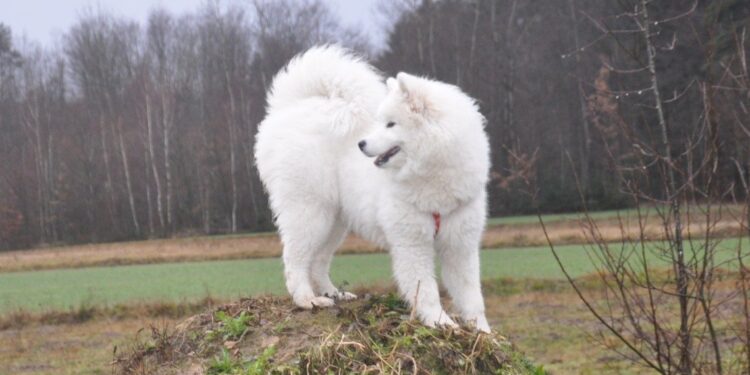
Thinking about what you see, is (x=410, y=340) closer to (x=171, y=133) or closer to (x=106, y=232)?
(x=106, y=232)

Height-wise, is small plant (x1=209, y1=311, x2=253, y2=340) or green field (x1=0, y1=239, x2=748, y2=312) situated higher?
small plant (x1=209, y1=311, x2=253, y2=340)

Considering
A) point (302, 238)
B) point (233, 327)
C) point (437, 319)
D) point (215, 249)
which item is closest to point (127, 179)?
point (215, 249)

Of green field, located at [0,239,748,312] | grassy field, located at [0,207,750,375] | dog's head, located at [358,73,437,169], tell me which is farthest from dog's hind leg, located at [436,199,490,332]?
green field, located at [0,239,748,312]

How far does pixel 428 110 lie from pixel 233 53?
4230 centimetres

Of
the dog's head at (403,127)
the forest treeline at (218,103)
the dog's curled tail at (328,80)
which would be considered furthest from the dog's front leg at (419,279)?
the forest treeline at (218,103)

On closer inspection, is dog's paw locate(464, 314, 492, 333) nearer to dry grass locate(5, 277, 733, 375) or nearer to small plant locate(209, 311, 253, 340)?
small plant locate(209, 311, 253, 340)

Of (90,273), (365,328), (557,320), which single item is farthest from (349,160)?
(90,273)

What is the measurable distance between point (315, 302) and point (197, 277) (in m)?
18.4

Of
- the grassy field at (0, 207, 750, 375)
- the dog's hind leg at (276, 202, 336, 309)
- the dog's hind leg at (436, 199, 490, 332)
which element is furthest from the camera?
the grassy field at (0, 207, 750, 375)

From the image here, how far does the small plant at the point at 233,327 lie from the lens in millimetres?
5344

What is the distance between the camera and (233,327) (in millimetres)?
5363

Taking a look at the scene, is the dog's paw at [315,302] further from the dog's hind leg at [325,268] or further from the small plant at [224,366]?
the small plant at [224,366]

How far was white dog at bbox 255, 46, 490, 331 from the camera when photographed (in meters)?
5.48

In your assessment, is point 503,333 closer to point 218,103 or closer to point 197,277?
point 197,277
